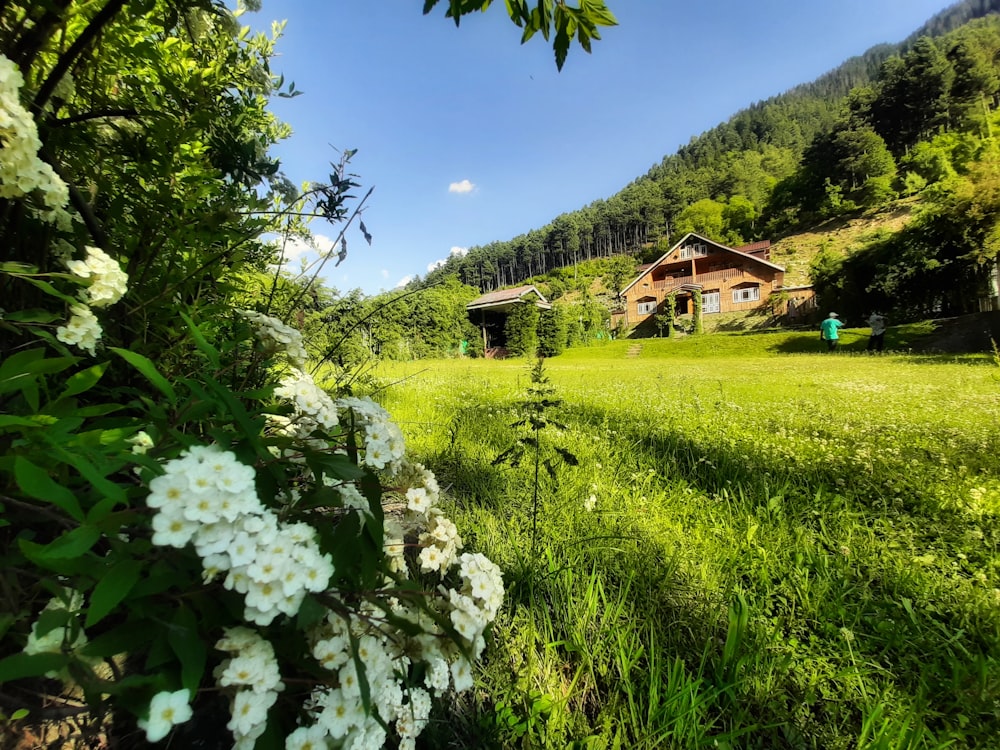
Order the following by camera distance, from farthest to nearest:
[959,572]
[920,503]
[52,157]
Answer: [920,503]
[959,572]
[52,157]

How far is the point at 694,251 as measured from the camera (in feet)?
112

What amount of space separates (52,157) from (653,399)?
558 centimetres

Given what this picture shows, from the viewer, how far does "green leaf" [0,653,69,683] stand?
0.47 metres

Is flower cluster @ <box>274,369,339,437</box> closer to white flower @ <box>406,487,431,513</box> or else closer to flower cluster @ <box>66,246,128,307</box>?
white flower @ <box>406,487,431,513</box>

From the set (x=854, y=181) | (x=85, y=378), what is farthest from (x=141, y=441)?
(x=854, y=181)

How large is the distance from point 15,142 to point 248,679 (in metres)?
0.89

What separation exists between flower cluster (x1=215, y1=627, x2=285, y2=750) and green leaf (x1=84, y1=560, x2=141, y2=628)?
14 centimetres

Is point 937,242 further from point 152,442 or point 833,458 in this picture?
point 152,442

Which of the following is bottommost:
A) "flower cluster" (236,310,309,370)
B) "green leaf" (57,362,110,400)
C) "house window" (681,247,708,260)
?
"green leaf" (57,362,110,400)

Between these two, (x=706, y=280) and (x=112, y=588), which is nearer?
(x=112, y=588)

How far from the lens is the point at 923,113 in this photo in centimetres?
4816

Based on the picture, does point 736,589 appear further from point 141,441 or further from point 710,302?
point 710,302

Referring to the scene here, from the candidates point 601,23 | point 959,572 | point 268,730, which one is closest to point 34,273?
point 268,730

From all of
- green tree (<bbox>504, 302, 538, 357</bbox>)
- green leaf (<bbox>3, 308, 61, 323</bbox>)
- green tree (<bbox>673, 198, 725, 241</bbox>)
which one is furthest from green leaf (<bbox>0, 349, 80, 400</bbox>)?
green tree (<bbox>673, 198, 725, 241</bbox>)
